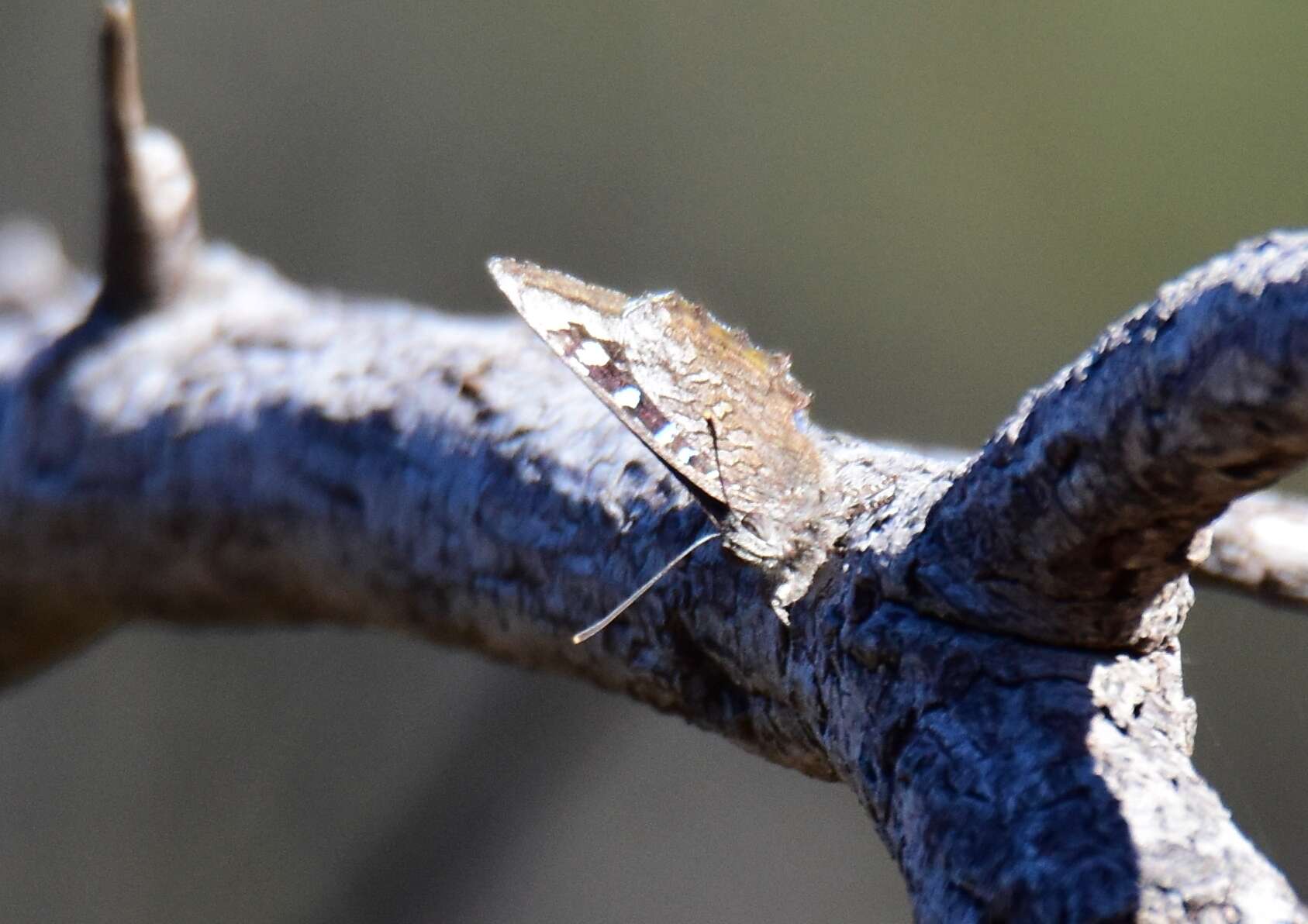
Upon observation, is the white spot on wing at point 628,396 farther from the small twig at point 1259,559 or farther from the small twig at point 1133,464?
the small twig at point 1259,559

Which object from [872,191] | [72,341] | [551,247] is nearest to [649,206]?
[551,247]

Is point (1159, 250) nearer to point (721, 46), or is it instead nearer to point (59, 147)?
point (721, 46)

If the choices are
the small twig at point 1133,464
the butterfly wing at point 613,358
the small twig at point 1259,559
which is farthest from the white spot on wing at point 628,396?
the small twig at point 1259,559

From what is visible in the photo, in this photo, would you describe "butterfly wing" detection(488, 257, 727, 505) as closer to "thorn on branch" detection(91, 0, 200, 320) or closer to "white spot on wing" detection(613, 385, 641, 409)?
"white spot on wing" detection(613, 385, 641, 409)

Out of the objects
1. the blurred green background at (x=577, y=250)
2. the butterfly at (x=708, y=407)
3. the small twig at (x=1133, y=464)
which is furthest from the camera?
the blurred green background at (x=577, y=250)

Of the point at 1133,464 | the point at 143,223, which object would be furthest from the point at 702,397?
the point at 143,223

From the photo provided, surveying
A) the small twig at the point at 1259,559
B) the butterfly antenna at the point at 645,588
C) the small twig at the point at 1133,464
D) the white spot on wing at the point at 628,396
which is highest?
the small twig at the point at 1259,559

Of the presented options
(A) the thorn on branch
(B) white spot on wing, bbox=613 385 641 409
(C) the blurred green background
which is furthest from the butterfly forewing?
(C) the blurred green background

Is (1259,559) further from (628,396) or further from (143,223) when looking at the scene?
(143,223)
